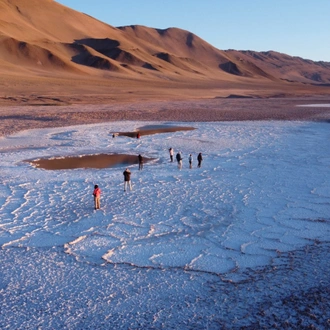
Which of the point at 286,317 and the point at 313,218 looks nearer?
the point at 286,317

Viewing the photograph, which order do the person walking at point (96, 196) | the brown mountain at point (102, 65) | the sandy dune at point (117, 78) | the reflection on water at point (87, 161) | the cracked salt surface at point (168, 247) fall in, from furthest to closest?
1. the brown mountain at point (102, 65)
2. the sandy dune at point (117, 78)
3. the reflection on water at point (87, 161)
4. the person walking at point (96, 196)
5. the cracked salt surface at point (168, 247)

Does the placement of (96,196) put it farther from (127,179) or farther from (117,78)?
(117,78)

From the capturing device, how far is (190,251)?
8.75 m

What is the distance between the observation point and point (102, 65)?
91.0 meters

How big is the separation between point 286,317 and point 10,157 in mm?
13480

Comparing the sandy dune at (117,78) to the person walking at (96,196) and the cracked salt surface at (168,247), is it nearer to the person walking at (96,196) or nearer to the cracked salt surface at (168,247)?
the cracked salt surface at (168,247)

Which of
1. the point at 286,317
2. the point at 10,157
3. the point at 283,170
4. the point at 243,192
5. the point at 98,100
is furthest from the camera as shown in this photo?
the point at 98,100

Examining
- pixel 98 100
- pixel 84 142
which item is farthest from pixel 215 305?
pixel 98 100

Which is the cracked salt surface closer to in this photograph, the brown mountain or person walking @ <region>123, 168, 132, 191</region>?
person walking @ <region>123, 168, 132, 191</region>

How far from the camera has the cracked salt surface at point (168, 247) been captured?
6660 mm

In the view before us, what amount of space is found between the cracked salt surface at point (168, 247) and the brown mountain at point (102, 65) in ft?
112

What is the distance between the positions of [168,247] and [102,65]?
8477 centimetres

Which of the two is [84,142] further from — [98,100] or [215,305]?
[98,100]

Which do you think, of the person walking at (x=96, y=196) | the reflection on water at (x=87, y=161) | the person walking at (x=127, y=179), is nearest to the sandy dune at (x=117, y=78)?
the reflection on water at (x=87, y=161)
